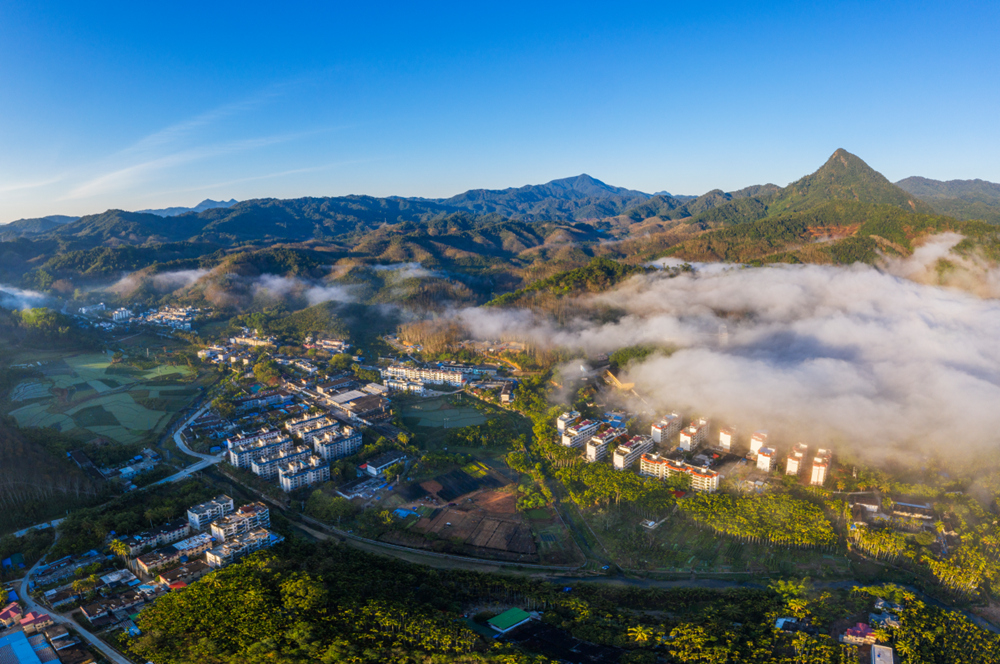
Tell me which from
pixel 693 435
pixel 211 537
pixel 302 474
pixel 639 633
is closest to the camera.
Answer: pixel 639 633

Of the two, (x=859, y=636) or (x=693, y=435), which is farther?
(x=693, y=435)

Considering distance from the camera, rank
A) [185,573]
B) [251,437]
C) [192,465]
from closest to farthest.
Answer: [185,573], [192,465], [251,437]

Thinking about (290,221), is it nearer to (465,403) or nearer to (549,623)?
(465,403)

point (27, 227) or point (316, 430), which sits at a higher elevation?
point (27, 227)

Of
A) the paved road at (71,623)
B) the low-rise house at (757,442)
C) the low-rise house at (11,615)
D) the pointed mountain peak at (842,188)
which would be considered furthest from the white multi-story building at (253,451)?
the pointed mountain peak at (842,188)

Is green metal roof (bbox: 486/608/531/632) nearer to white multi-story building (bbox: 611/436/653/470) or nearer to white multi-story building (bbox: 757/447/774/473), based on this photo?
white multi-story building (bbox: 611/436/653/470)

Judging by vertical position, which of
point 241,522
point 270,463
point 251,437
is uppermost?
point 251,437

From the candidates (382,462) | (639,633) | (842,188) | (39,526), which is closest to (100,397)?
(39,526)

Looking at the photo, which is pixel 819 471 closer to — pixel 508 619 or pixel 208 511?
pixel 508 619

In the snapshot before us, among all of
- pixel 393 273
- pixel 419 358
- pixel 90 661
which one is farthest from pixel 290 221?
pixel 90 661
